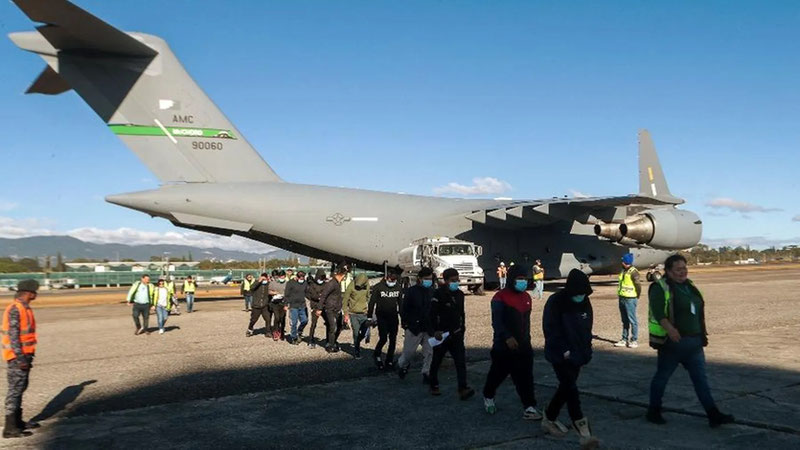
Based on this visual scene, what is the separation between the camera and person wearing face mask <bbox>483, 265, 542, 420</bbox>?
20.8 ft

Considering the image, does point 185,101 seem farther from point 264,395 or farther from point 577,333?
point 577,333

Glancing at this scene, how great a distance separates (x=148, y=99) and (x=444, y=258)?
12.5 m

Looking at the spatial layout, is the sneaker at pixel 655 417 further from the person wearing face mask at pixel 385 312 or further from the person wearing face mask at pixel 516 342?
the person wearing face mask at pixel 385 312

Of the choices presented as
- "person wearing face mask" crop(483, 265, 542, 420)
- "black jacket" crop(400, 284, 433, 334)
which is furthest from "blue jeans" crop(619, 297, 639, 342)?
"person wearing face mask" crop(483, 265, 542, 420)

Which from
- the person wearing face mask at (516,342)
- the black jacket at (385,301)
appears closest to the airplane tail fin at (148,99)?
the black jacket at (385,301)

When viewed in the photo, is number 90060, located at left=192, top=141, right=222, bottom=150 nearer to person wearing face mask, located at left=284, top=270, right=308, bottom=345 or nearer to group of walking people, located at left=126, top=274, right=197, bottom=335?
group of walking people, located at left=126, top=274, right=197, bottom=335

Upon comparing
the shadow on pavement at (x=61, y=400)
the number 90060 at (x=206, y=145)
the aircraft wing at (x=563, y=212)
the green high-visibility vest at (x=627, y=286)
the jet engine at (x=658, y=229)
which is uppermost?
the number 90060 at (x=206, y=145)

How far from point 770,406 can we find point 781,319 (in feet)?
33.1

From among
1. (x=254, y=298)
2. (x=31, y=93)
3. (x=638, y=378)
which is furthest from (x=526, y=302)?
(x=31, y=93)

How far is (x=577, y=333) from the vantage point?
18.4 feet

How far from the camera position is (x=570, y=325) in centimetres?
565

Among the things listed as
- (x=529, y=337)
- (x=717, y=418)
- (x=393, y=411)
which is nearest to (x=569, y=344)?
(x=529, y=337)

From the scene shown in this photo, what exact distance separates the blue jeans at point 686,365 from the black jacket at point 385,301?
4.55 meters

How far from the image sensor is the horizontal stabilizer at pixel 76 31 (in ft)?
49.1
